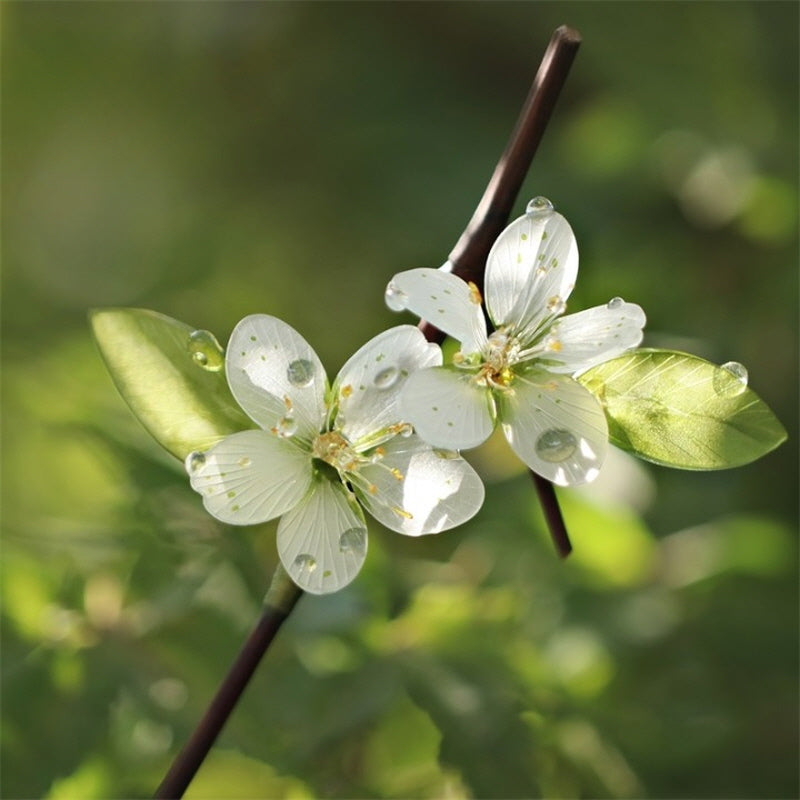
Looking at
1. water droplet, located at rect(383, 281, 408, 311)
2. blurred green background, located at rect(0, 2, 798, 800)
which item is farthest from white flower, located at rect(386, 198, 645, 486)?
blurred green background, located at rect(0, 2, 798, 800)

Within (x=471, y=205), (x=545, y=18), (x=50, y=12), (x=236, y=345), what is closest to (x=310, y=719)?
(x=236, y=345)

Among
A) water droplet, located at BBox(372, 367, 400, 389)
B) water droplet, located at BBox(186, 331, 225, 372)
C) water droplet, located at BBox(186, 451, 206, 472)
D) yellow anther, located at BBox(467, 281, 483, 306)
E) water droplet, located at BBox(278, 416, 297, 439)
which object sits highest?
yellow anther, located at BBox(467, 281, 483, 306)

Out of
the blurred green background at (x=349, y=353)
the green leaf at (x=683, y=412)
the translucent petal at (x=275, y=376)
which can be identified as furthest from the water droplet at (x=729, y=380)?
the blurred green background at (x=349, y=353)

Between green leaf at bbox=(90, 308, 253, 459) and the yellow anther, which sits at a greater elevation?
the yellow anther

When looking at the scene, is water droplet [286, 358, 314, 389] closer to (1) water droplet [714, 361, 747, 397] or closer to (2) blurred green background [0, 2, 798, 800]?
(1) water droplet [714, 361, 747, 397]

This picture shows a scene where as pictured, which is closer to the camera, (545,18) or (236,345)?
(236,345)

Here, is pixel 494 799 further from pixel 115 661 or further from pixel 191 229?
pixel 191 229

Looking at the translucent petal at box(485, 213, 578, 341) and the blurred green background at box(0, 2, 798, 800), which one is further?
the blurred green background at box(0, 2, 798, 800)
